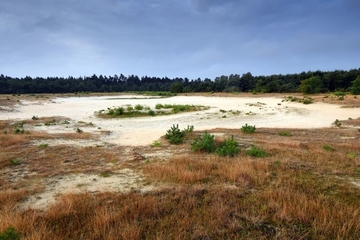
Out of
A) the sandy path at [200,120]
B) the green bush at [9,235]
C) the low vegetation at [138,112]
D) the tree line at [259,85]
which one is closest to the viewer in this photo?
the green bush at [9,235]

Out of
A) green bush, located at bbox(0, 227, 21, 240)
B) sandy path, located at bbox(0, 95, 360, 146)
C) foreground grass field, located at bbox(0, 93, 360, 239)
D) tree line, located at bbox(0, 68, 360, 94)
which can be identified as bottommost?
sandy path, located at bbox(0, 95, 360, 146)

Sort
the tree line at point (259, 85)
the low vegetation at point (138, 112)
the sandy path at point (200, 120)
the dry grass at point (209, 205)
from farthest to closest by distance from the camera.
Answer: the tree line at point (259, 85), the low vegetation at point (138, 112), the sandy path at point (200, 120), the dry grass at point (209, 205)

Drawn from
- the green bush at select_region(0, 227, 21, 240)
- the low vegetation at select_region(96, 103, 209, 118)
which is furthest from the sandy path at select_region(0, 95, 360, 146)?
the green bush at select_region(0, 227, 21, 240)

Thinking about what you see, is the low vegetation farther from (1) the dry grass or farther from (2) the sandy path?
(1) the dry grass

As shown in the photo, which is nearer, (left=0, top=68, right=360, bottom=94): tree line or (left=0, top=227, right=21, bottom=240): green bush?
(left=0, top=227, right=21, bottom=240): green bush

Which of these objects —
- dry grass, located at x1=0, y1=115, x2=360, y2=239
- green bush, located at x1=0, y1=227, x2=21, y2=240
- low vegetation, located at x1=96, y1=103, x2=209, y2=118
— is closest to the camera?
green bush, located at x1=0, y1=227, x2=21, y2=240

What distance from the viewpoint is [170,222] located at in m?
4.55

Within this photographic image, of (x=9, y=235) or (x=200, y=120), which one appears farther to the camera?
(x=200, y=120)

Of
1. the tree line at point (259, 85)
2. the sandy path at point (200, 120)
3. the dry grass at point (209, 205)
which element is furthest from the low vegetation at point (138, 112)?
the tree line at point (259, 85)

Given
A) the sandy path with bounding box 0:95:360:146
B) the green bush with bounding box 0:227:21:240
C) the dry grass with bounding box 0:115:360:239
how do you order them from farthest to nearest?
the sandy path with bounding box 0:95:360:146
the dry grass with bounding box 0:115:360:239
the green bush with bounding box 0:227:21:240

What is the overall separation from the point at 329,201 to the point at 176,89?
10787cm

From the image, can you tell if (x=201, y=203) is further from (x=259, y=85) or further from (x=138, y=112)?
(x=259, y=85)

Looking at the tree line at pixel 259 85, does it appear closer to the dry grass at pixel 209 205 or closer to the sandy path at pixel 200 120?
the sandy path at pixel 200 120

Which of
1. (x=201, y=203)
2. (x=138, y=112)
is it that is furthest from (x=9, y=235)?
(x=138, y=112)
